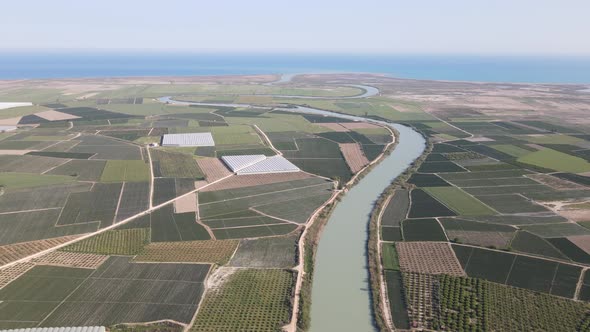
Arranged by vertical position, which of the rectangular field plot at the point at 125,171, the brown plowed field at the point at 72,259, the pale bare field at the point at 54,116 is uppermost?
the pale bare field at the point at 54,116

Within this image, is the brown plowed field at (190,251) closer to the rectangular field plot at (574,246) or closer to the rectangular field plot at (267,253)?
the rectangular field plot at (267,253)

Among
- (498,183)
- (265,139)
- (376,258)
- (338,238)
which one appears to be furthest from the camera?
(265,139)

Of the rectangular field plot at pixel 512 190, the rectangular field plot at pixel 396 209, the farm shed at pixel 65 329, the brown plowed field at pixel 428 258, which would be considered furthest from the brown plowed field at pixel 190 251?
the rectangular field plot at pixel 512 190

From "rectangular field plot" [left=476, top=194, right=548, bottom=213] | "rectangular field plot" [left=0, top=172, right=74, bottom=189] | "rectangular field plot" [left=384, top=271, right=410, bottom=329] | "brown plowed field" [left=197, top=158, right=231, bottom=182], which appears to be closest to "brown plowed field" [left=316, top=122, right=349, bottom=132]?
"brown plowed field" [left=197, top=158, right=231, bottom=182]

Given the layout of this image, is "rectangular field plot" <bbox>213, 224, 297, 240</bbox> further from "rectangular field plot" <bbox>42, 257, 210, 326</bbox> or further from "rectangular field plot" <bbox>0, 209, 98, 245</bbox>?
"rectangular field plot" <bbox>0, 209, 98, 245</bbox>


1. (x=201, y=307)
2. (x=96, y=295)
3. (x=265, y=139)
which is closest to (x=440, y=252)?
(x=201, y=307)

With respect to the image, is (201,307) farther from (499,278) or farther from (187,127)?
(187,127)

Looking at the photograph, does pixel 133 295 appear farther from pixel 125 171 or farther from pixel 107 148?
pixel 107 148
